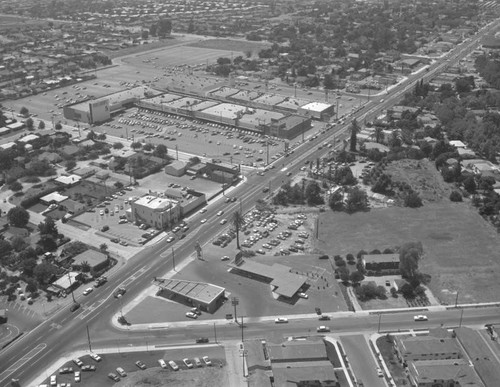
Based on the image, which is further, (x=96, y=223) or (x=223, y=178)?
(x=223, y=178)

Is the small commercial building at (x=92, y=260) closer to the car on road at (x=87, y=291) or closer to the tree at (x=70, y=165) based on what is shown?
the car on road at (x=87, y=291)

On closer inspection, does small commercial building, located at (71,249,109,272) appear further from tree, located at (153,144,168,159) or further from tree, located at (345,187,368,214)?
tree, located at (345,187,368,214)

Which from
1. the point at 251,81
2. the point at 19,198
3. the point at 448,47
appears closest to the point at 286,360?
the point at 19,198

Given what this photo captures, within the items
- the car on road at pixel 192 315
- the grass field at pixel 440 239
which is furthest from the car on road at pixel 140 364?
the grass field at pixel 440 239

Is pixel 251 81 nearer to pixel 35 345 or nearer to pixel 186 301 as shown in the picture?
pixel 186 301

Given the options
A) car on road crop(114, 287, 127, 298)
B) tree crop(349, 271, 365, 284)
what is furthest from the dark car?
tree crop(349, 271, 365, 284)

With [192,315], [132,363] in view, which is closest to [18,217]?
[192,315]
